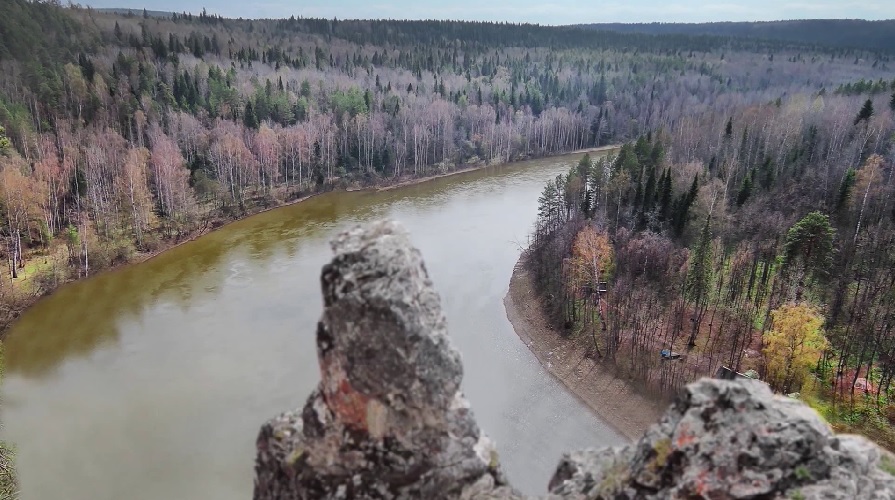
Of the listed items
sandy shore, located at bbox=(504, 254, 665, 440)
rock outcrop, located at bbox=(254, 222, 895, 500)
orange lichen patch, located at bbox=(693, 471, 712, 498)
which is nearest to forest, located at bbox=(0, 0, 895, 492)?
sandy shore, located at bbox=(504, 254, 665, 440)

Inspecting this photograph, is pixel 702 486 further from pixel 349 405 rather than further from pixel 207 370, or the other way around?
pixel 207 370

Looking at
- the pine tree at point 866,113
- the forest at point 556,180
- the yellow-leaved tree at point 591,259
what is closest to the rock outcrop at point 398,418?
the forest at point 556,180

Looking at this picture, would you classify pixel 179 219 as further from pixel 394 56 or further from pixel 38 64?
pixel 394 56

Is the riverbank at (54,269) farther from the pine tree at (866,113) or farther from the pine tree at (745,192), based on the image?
the pine tree at (866,113)

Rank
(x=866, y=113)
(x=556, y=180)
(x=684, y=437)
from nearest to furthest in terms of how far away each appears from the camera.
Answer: (x=684, y=437) → (x=556, y=180) → (x=866, y=113)

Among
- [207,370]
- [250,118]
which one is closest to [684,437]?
[207,370]

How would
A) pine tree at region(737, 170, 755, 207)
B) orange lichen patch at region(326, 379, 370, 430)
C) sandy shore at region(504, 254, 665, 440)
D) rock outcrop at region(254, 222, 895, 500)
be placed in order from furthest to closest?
1. pine tree at region(737, 170, 755, 207)
2. sandy shore at region(504, 254, 665, 440)
3. orange lichen patch at region(326, 379, 370, 430)
4. rock outcrop at region(254, 222, 895, 500)

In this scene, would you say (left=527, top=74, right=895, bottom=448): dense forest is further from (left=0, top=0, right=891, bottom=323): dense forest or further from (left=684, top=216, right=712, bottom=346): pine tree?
(left=0, top=0, right=891, bottom=323): dense forest
